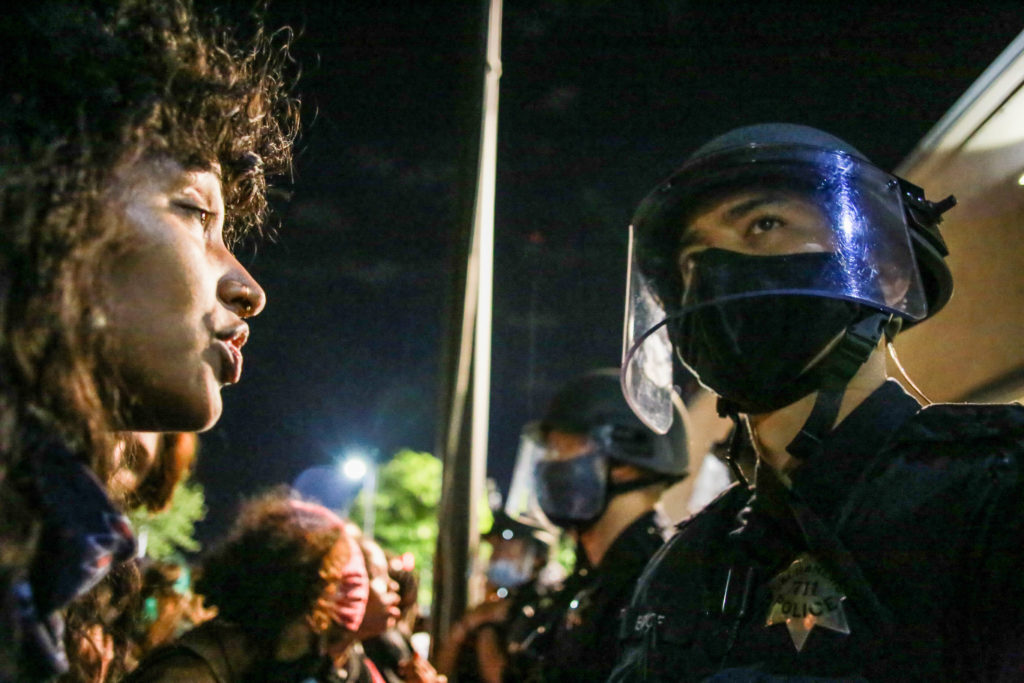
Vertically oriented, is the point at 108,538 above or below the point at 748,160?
below

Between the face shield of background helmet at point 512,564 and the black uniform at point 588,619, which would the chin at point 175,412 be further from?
the face shield of background helmet at point 512,564

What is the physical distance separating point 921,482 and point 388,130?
3.80m

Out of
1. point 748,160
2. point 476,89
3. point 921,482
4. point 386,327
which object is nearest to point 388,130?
point 476,89

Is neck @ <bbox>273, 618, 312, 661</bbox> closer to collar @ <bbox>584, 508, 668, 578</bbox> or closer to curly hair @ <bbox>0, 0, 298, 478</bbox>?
collar @ <bbox>584, 508, 668, 578</bbox>

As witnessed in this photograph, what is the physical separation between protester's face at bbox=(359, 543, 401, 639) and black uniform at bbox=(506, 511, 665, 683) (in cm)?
78

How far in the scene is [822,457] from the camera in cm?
227

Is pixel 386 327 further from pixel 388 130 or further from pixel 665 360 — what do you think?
pixel 665 360

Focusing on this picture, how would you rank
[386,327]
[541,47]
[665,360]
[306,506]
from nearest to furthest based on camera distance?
1. [665,360]
2. [306,506]
3. [541,47]
4. [386,327]

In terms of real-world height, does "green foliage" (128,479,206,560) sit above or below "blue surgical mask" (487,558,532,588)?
below

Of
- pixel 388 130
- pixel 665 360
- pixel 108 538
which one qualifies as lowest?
pixel 108 538

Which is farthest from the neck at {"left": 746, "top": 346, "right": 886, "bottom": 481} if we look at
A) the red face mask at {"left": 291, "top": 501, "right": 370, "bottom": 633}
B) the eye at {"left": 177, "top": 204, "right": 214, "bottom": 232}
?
the red face mask at {"left": 291, "top": 501, "right": 370, "bottom": 633}

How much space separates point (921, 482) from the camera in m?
2.04

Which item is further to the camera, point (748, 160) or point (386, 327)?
point (386, 327)

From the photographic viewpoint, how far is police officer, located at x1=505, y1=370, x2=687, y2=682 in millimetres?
4156
